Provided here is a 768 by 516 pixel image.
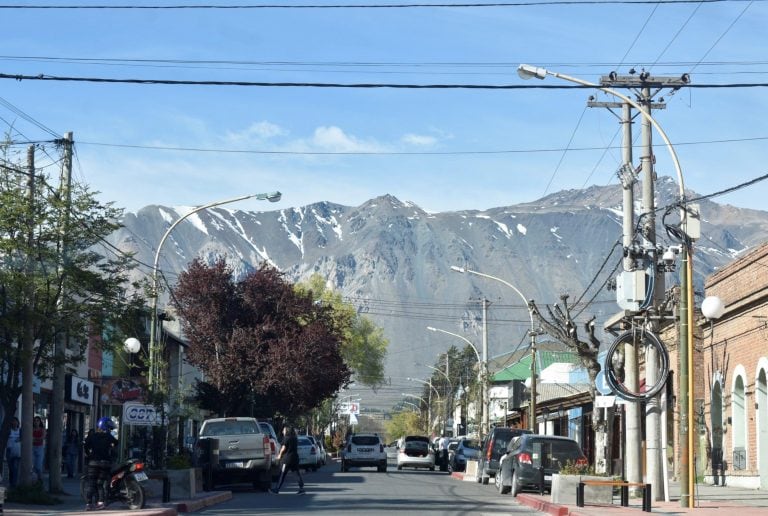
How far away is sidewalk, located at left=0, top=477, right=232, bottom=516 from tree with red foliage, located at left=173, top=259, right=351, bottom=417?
22.8 metres

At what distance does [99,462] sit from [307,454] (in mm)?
35369

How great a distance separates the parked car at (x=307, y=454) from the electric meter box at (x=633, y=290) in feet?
→ 108

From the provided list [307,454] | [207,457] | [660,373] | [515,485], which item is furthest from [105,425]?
[307,454]

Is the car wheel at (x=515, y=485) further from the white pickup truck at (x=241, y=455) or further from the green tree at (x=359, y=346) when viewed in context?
the green tree at (x=359, y=346)

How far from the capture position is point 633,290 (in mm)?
27078

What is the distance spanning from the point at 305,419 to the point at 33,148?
8287cm

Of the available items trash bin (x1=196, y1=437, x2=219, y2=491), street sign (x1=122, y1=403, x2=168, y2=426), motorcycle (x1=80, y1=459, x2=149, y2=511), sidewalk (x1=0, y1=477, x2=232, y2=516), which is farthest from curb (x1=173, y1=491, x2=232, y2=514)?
trash bin (x1=196, y1=437, x2=219, y2=491)

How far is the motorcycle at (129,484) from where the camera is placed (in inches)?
926

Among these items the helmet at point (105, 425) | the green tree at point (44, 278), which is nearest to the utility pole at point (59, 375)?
the green tree at point (44, 278)

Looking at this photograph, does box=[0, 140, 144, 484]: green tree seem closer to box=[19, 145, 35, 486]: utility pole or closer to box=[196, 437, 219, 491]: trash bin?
box=[19, 145, 35, 486]: utility pole

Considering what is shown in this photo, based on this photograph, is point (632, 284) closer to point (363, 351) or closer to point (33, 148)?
point (33, 148)

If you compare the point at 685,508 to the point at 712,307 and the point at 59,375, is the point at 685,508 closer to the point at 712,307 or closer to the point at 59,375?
the point at 712,307

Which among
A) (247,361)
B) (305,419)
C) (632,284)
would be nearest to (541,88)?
(632,284)

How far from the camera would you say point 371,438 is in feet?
193
